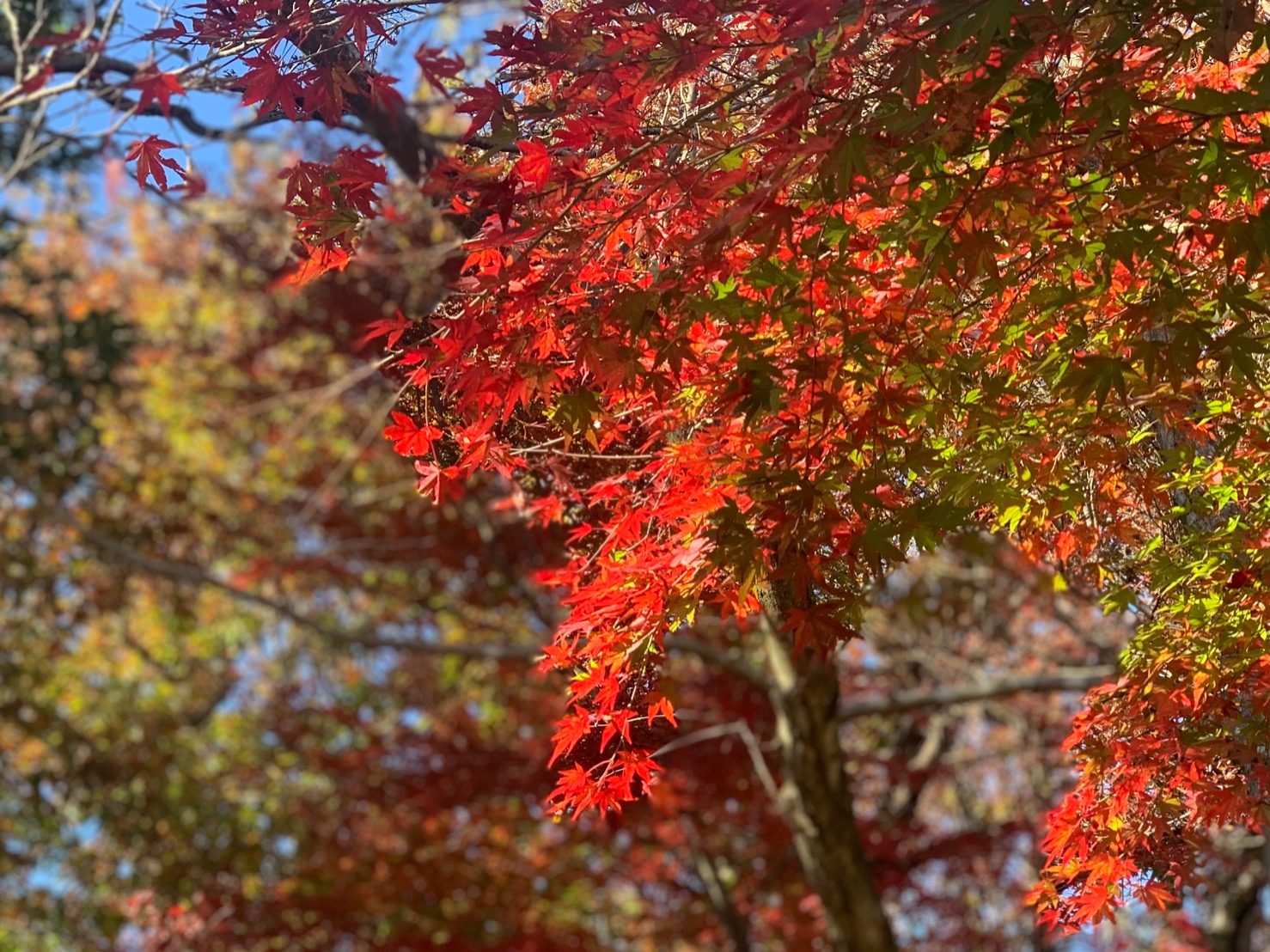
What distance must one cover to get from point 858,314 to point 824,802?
4187mm

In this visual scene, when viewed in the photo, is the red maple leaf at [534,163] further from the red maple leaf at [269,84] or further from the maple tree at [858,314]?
the red maple leaf at [269,84]

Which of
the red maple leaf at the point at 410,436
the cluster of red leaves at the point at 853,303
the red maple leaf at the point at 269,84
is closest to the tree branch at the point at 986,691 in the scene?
the cluster of red leaves at the point at 853,303

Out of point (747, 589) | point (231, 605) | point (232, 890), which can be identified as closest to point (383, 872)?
point (232, 890)

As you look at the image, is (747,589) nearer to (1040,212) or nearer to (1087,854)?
(1040,212)

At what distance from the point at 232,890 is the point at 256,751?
115 inches

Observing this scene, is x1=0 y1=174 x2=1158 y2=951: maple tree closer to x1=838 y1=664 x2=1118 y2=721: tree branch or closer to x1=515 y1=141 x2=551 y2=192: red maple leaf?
x1=838 y1=664 x2=1118 y2=721: tree branch

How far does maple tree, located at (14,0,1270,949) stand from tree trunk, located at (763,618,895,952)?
105 inches

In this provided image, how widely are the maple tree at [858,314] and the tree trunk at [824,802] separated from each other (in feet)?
8.78

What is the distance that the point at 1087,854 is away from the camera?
4.02 m

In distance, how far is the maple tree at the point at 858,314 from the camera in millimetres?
2742

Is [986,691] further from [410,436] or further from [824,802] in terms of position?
[410,436]

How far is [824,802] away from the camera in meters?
6.85

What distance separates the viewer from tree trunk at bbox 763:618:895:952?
6703 mm

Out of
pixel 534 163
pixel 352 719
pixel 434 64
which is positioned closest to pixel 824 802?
pixel 534 163
